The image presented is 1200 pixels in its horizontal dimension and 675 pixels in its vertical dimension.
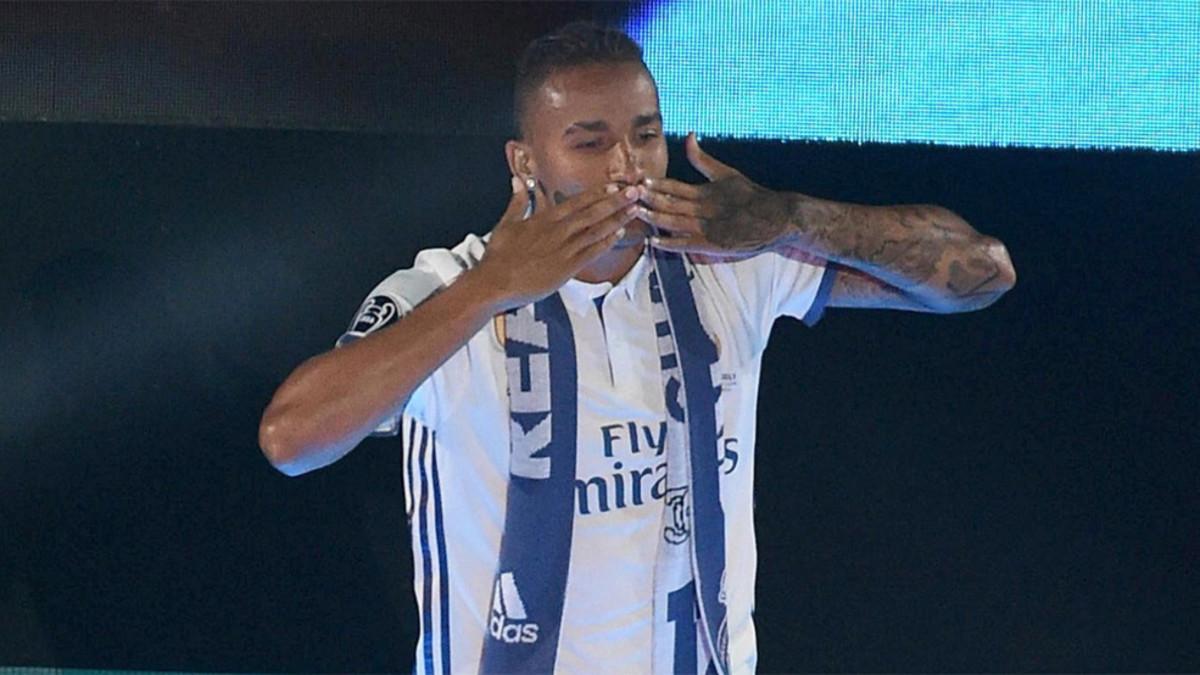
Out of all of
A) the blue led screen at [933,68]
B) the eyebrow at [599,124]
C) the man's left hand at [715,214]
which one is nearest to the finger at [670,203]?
the man's left hand at [715,214]

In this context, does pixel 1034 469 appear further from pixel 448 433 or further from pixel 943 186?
pixel 448 433

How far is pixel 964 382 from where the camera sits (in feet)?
10.5

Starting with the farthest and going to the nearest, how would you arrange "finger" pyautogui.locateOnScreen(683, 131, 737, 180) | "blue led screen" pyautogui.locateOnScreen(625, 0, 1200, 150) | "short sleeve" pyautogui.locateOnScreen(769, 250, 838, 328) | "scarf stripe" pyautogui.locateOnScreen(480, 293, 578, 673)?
"blue led screen" pyautogui.locateOnScreen(625, 0, 1200, 150)
"short sleeve" pyautogui.locateOnScreen(769, 250, 838, 328)
"finger" pyautogui.locateOnScreen(683, 131, 737, 180)
"scarf stripe" pyautogui.locateOnScreen(480, 293, 578, 673)

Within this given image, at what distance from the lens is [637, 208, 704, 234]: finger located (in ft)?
6.21

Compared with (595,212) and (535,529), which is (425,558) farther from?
(595,212)

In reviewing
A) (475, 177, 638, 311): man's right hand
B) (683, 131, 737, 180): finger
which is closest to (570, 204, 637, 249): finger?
(475, 177, 638, 311): man's right hand

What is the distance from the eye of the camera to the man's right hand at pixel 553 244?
1821 mm

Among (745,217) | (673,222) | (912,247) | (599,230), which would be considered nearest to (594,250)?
(599,230)

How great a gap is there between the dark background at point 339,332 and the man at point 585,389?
41.4 inches

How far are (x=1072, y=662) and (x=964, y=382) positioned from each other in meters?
0.61

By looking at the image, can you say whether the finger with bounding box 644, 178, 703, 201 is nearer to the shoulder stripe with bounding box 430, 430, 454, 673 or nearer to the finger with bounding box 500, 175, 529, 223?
the finger with bounding box 500, 175, 529, 223

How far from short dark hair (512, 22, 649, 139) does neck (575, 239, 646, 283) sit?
8.2 inches

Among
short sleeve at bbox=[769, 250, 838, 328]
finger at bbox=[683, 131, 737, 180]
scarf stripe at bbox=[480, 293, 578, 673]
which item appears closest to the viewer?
scarf stripe at bbox=[480, 293, 578, 673]

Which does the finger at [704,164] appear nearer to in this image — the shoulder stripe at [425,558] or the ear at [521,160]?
the ear at [521,160]
